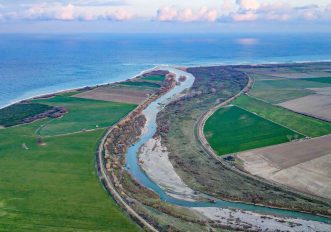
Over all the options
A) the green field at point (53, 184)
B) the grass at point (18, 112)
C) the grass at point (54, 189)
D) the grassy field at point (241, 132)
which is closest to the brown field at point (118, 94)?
the grass at point (18, 112)

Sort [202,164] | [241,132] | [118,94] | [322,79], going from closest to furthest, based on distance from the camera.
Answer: [202,164], [241,132], [118,94], [322,79]

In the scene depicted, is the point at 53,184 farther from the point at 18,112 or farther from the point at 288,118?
the point at 288,118

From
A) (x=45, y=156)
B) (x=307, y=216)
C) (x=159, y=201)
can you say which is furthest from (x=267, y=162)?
(x=45, y=156)

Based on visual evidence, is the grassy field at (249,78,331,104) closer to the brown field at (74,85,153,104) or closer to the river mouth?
the brown field at (74,85,153,104)

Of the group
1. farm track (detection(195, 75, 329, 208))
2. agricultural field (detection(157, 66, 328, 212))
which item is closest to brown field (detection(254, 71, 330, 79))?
farm track (detection(195, 75, 329, 208))

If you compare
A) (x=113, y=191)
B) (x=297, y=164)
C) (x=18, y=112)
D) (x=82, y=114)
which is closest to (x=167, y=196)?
(x=113, y=191)
